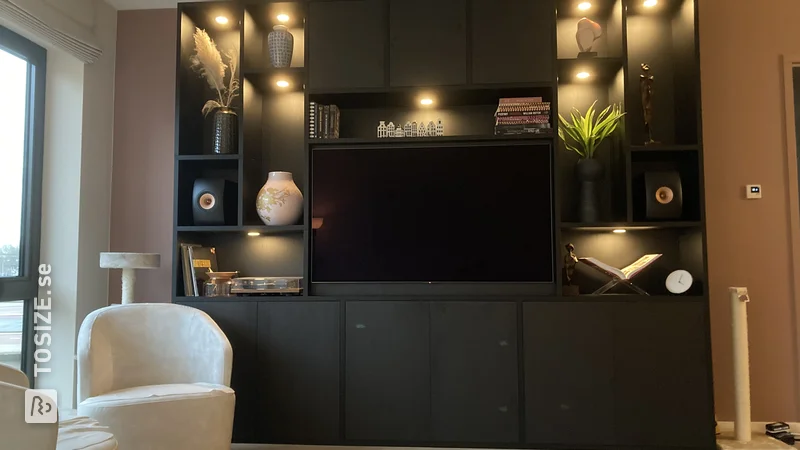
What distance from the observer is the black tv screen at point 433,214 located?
127 inches

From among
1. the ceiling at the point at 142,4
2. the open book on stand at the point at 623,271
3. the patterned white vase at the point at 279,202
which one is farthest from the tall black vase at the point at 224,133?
the open book on stand at the point at 623,271

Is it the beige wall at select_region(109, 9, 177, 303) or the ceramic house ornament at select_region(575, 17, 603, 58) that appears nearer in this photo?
the ceramic house ornament at select_region(575, 17, 603, 58)

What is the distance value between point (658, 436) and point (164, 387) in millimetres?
2496

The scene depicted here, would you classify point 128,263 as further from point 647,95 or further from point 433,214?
point 647,95

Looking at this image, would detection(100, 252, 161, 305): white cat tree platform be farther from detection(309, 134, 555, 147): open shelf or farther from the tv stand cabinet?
detection(309, 134, 555, 147): open shelf

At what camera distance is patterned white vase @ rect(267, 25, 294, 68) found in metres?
3.42

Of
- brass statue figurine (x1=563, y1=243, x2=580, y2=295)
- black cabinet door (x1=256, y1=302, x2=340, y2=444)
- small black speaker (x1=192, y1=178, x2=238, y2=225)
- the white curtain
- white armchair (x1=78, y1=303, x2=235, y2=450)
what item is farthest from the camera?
small black speaker (x1=192, y1=178, x2=238, y2=225)

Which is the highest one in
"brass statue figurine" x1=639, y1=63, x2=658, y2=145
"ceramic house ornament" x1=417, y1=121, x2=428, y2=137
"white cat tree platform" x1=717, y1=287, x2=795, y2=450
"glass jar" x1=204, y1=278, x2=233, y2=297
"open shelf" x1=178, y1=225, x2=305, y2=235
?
"brass statue figurine" x1=639, y1=63, x2=658, y2=145

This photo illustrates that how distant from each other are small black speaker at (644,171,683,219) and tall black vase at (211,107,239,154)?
239cm

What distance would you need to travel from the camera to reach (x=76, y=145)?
11.6 feet

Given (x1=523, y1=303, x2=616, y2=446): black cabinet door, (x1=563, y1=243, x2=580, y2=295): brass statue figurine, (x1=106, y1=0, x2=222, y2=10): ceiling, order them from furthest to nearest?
(x1=106, y1=0, x2=222, y2=10): ceiling → (x1=563, y1=243, x2=580, y2=295): brass statue figurine → (x1=523, y1=303, x2=616, y2=446): black cabinet door

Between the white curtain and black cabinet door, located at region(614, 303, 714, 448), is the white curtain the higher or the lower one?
the higher one

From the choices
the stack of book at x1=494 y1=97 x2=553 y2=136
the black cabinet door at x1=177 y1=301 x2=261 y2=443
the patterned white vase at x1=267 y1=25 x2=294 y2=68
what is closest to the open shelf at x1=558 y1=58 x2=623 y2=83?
the stack of book at x1=494 y1=97 x2=553 y2=136

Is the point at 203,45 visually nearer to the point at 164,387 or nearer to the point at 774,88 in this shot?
the point at 164,387
